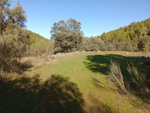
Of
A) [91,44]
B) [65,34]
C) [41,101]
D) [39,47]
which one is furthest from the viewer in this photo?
[91,44]

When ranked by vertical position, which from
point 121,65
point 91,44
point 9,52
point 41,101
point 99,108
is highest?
point 91,44

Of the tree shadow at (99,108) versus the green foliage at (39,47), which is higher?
the green foliage at (39,47)

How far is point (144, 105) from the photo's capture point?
7.84 ft

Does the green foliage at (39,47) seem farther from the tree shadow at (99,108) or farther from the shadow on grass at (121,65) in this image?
the tree shadow at (99,108)

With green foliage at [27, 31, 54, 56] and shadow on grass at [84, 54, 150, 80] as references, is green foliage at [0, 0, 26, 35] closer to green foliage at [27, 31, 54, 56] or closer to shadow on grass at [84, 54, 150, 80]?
green foliage at [27, 31, 54, 56]

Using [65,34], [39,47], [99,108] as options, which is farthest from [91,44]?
[99,108]

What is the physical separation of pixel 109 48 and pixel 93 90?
37317 mm

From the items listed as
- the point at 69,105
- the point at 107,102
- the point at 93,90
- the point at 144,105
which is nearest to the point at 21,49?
the point at 69,105

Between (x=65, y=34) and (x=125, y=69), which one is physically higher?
(x=65, y=34)

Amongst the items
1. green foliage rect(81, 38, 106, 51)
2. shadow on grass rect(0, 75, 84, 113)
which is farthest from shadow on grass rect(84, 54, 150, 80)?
→ green foliage rect(81, 38, 106, 51)

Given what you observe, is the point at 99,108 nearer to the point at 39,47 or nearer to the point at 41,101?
the point at 41,101

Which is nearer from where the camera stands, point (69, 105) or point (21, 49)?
point (69, 105)

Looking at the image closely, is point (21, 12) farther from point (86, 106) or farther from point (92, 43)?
point (92, 43)

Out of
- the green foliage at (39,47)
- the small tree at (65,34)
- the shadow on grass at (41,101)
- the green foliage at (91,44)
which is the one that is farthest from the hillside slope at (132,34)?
the shadow on grass at (41,101)
